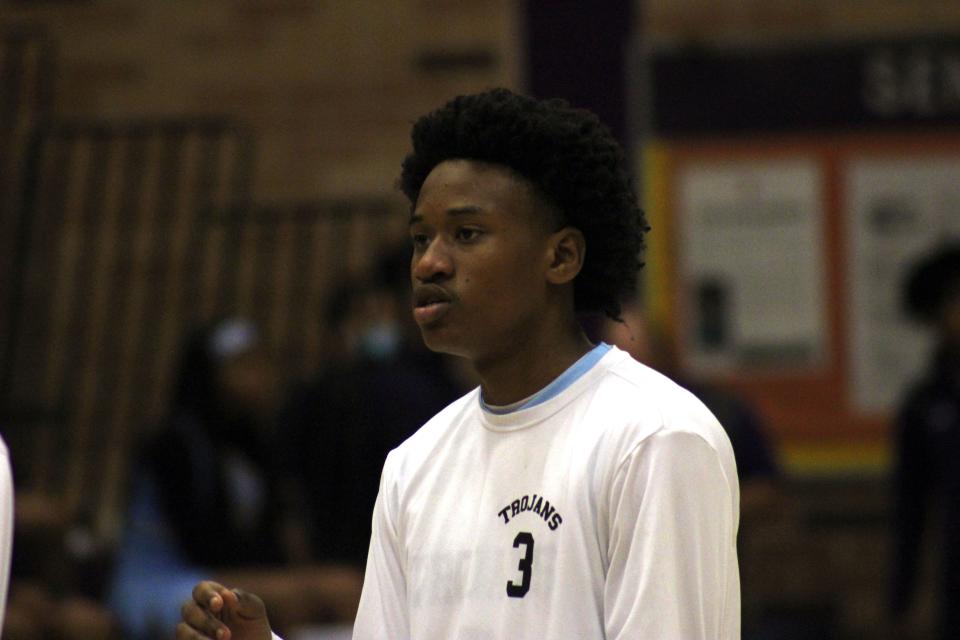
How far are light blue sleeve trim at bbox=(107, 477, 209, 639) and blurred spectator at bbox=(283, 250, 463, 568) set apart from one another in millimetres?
598

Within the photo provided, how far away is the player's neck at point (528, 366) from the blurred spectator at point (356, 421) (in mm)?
3265

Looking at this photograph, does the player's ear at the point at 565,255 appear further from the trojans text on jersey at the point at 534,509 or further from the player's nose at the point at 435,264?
the trojans text on jersey at the point at 534,509

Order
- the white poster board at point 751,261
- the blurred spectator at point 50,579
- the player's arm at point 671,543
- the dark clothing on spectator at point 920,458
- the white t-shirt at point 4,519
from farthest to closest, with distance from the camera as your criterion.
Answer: the white poster board at point 751,261 → the dark clothing on spectator at point 920,458 → the blurred spectator at point 50,579 → the white t-shirt at point 4,519 → the player's arm at point 671,543

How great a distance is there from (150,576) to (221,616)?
11.2 ft

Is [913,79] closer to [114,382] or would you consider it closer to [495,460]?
[114,382]

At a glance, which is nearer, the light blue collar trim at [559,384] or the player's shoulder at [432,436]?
the light blue collar trim at [559,384]

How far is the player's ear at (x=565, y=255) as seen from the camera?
3.04 m

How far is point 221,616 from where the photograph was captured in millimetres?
3023

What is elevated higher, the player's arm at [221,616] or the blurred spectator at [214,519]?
the player's arm at [221,616]

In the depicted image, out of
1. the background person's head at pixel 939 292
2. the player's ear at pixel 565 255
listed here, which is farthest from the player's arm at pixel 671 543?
the background person's head at pixel 939 292

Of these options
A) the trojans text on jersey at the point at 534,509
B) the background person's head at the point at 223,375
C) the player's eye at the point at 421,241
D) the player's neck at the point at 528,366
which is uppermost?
the player's eye at the point at 421,241

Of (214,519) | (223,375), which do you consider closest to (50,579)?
(214,519)

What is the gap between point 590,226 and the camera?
3070mm

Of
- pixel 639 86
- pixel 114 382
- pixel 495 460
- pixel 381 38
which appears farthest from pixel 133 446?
pixel 495 460
